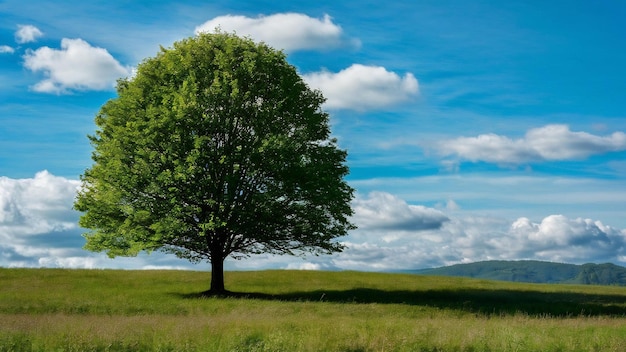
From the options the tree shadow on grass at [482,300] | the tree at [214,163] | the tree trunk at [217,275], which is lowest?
the tree shadow on grass at [482,300]

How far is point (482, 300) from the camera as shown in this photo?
43406 millimetres

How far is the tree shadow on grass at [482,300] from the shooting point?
1538 inches

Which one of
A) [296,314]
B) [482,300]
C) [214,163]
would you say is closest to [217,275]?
[214,163]

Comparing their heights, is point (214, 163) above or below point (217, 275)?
above

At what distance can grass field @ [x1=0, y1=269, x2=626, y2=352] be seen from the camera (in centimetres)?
1797

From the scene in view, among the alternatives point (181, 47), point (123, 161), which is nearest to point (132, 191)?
point (123, 161)

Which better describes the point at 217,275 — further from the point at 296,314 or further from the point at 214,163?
the point at 296,314

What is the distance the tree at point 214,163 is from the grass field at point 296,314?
13.8ft

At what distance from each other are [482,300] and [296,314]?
19.3m

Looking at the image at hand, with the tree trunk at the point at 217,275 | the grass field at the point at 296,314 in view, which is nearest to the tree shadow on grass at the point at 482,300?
the grass field at the point at 296,314

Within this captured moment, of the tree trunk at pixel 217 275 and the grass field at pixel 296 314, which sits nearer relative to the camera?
the grass field at pixel 296 314

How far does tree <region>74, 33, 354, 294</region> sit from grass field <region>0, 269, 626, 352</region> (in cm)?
421

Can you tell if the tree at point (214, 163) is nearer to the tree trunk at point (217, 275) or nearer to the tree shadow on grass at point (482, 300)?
the tree trunk at point (217, 275)

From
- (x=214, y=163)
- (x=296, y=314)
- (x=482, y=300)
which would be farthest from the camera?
(x=482, y=300)
